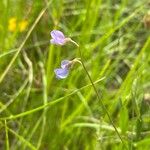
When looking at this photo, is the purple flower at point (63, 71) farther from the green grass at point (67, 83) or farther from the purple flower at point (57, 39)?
the green grass at point (67, 83)

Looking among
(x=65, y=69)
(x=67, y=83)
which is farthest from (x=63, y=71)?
(x=67, y=83)

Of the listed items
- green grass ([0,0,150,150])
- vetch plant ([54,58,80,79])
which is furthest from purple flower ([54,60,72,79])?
green grass ([0,0,150,150])

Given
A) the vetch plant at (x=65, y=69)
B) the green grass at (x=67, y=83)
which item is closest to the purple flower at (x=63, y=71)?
the vetch plant at (x=65, y=69)

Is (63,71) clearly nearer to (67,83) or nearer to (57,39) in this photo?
(57,39)

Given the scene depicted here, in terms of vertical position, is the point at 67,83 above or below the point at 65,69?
above

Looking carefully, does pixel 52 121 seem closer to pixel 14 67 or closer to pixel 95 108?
pixel 95 108

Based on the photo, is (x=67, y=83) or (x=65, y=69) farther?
(x=67, y=83)

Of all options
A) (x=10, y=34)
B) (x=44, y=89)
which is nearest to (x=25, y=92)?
(x=44, y=89)

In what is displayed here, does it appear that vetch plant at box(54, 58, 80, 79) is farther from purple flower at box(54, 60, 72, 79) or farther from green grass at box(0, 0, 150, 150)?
green grass at box(0, 0, 150, 150)
